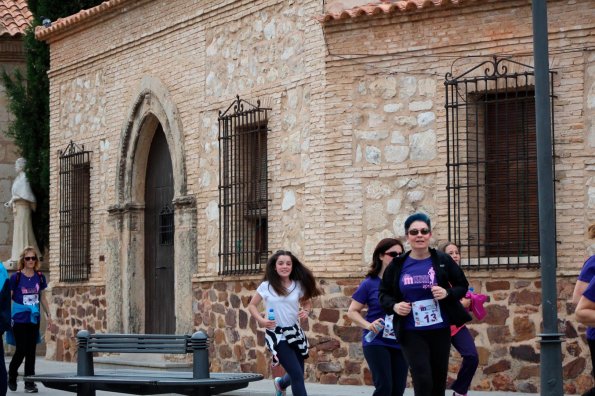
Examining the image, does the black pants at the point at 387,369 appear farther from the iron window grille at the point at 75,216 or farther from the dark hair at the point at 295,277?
the iron window grille at the point at 75,216

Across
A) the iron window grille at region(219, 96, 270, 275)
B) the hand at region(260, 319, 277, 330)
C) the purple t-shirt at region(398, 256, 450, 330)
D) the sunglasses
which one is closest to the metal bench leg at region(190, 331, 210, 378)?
the hand at region(260, 319, 277, 330)

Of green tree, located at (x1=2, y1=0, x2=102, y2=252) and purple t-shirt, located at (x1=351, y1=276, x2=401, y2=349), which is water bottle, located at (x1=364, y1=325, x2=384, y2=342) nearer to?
purple t-shirt, located at (x1=351, y1=276, x2=401, y2=349)

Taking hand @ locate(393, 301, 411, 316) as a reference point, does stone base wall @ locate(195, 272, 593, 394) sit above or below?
below

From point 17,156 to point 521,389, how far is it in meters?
15.4

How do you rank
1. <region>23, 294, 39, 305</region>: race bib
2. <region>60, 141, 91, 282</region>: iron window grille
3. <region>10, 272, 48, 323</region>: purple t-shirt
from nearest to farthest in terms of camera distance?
<region>10, 272, 48, 323</region>: purple t-shirt, <region>23, 294, 39, 305</region>: race bib, <region>60, 141, 91, 282</region>: iron window grille

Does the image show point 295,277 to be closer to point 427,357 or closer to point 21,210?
point 427,357

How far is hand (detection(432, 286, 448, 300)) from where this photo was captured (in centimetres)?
1086

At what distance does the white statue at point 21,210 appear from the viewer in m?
27.8

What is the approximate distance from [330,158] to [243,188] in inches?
95.2

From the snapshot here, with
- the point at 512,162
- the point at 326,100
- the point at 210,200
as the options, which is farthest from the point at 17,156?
the point at 512,162

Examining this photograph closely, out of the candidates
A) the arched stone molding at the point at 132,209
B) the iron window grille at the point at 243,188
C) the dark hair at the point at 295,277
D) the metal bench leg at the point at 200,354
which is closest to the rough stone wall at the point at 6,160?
the arched stone molding at the point at 132,209

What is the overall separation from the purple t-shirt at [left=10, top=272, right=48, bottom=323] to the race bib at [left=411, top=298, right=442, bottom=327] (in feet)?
26.9

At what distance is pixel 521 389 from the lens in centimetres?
1661

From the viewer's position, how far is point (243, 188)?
67.8 feet
